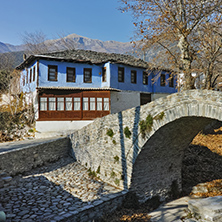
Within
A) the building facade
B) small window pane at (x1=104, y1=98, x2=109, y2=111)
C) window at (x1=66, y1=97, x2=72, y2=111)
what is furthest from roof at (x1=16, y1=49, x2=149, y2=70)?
small window pane at (x1=104, y1=98, x2=109, y2=111)

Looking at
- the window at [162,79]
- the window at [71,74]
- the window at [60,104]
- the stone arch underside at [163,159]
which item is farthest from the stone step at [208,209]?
the window at [162,79]

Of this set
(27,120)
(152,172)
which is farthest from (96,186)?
(27,120)

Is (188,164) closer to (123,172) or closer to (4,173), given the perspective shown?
(123,172)

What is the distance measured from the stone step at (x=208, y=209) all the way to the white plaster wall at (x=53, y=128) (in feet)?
36.1

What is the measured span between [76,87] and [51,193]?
432 inches

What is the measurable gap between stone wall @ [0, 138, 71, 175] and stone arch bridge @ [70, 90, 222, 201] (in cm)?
233

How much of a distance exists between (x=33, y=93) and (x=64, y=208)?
1355 centimetres

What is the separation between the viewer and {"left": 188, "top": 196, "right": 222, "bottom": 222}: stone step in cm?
688

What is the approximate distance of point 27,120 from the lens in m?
17.7

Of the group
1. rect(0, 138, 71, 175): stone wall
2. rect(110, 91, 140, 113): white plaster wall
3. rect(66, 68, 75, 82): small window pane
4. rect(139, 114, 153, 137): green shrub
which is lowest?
rect(0, 138, 71, 175): stone wall

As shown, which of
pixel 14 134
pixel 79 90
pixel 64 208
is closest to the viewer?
pixel 64 208

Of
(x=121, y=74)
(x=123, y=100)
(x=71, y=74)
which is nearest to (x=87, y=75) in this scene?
(x=71, y=74)

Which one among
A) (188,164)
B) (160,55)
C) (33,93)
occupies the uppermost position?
(160,55)

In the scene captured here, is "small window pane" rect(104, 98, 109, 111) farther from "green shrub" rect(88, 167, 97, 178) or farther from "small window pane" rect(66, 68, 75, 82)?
"green shrub" rect(88, 167, 97, 178)
